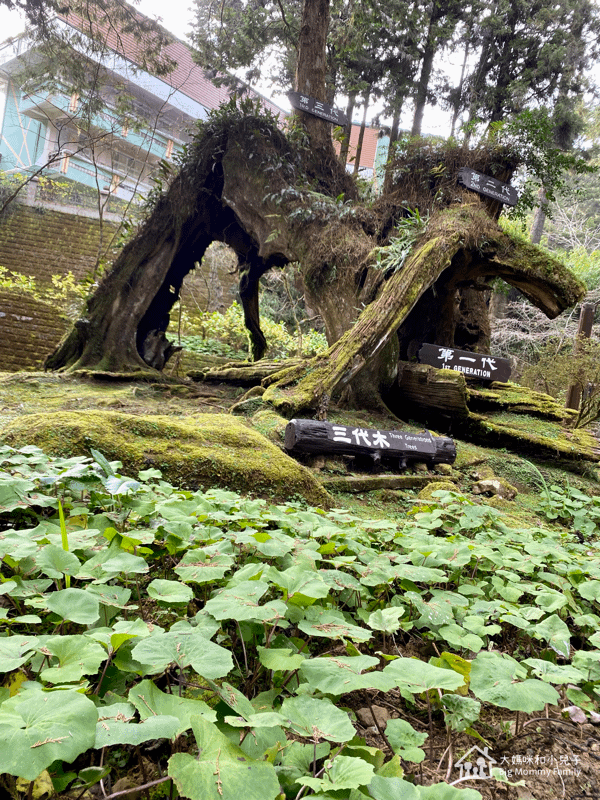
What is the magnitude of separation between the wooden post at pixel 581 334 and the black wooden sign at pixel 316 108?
5110mm

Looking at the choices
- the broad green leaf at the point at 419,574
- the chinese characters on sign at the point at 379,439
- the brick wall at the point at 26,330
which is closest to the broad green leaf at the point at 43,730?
the broad green leaf at the point at 419,574

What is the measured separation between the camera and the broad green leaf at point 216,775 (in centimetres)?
69

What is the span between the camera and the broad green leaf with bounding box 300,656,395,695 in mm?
948

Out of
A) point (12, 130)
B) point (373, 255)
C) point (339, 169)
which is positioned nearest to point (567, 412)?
point (373, 255)

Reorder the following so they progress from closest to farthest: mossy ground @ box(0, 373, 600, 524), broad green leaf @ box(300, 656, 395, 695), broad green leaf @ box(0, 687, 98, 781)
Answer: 1. broad green leaf @ box(0, 687, 98, 781)
2. broad green leaf @ box(300, 656, 395, 695)
3. mossy ground @ box(0, 373, 600, 524)

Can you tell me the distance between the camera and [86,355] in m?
7.84

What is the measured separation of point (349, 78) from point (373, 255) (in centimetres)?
738

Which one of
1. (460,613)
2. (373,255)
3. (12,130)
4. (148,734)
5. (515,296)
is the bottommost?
(460,613)

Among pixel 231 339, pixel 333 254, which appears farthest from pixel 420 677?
pixel 231 339

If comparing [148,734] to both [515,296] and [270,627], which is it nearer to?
[270,627]

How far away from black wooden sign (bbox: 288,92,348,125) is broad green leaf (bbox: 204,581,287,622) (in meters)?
8.10

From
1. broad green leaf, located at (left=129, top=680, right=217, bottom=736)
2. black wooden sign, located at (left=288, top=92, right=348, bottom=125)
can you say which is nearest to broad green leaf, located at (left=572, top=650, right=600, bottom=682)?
broad green leaf, located at (left=129, top=680, right=217, bottom=736)

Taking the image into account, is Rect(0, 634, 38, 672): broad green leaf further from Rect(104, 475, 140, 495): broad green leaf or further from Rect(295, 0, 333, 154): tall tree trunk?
Rect(295, 0, 333, 154): tall tree trunk

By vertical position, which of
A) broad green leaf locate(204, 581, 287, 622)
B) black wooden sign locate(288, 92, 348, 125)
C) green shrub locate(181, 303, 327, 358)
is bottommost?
broad green leaf locate(204, 581, 287, 622)
